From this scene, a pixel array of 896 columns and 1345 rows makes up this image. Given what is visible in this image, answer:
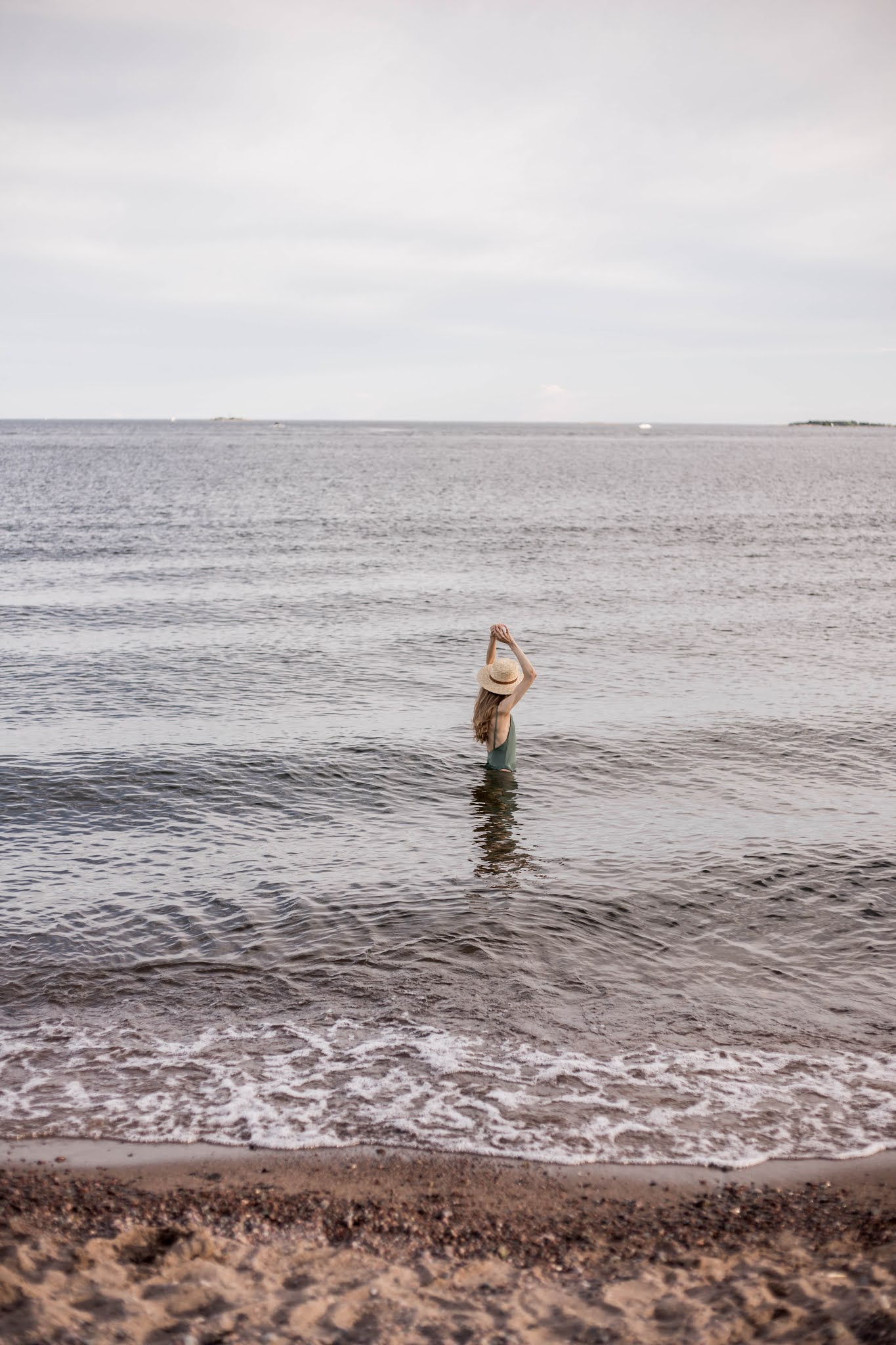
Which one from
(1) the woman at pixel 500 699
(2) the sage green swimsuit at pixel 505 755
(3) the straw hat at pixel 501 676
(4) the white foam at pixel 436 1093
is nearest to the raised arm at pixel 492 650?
(1) the woman at pixel 500 699

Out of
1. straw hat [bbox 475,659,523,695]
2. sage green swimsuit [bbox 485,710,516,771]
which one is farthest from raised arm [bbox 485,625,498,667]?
Result: sage green swimsuit [bbox 485,710,516,771]

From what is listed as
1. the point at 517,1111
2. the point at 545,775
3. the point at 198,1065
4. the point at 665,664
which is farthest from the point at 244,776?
the point at 665,664

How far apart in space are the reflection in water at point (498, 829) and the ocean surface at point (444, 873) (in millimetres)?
64

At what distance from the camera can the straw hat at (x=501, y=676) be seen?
1415 cm

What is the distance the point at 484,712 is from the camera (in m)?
15.0

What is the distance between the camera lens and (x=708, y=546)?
147ft

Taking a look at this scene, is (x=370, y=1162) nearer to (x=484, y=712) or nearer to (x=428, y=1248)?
(x=428, y=1248)

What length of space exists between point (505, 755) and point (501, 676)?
6.02 ft

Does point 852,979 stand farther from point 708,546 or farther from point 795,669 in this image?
point 708,546

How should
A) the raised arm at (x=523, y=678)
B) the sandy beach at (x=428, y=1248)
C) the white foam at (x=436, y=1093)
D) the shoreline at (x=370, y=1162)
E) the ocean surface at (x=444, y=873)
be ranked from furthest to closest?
the raised arm at (x=523, y=678), the ocean surface at (x=444, y=873), the white foam at (x=436, y=1093), the shoreline at (x=370, y=1162), the sandy beach at (x=428, y=1248)

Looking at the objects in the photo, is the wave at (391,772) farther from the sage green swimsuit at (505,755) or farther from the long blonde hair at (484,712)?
the long blonde hair at (484,712)

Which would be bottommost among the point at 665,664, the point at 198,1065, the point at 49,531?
the point at 198,1065

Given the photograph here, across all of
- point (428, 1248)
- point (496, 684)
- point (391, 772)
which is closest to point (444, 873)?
point (496, 684)

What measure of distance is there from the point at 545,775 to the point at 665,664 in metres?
8.40
